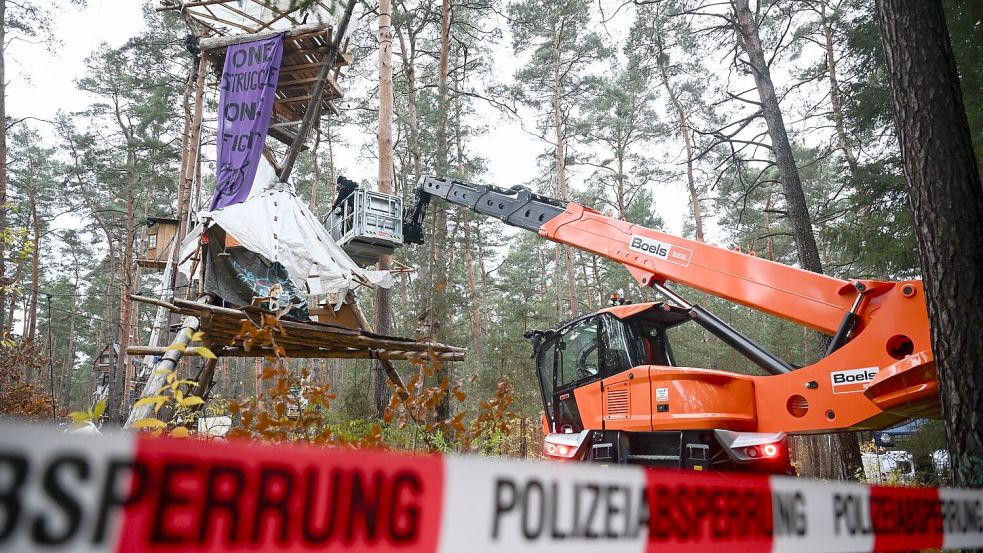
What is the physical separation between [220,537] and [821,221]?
42.5ft

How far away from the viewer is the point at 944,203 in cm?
376

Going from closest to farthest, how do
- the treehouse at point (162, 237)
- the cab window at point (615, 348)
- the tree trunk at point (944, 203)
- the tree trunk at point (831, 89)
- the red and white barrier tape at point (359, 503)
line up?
the red and white barrier tape at point (359, 503) < the tree trunk at point (944, 203) < the cab window at point (615, 348) < the treehouse at point (162, 237) < the tree trunk at point (831, 89)

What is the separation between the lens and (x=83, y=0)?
42.3 feet

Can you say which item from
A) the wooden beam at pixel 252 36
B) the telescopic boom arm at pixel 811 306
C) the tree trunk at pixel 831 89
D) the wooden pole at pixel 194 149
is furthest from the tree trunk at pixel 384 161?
the tree trunk at pixel 831 89

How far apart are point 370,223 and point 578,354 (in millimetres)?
5123

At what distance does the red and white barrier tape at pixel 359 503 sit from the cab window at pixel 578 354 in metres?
4.97

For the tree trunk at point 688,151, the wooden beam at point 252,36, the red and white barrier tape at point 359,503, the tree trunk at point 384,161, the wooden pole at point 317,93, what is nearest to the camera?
the red and white barrier tape at point 359,503

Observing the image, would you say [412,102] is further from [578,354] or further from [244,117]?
[578,354]

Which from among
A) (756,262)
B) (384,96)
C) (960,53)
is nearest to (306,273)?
(384,96)

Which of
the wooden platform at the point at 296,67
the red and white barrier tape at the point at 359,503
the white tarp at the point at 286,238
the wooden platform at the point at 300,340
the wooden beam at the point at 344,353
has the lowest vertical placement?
the red and white barrier tape at the point at 359,503

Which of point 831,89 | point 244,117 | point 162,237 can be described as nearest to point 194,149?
point 162,237

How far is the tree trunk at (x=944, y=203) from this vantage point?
142 inches

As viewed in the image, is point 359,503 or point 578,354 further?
point 578,354

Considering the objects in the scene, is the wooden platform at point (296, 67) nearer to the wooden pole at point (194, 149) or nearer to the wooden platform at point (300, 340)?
the wooden pole at point (194, 149)
